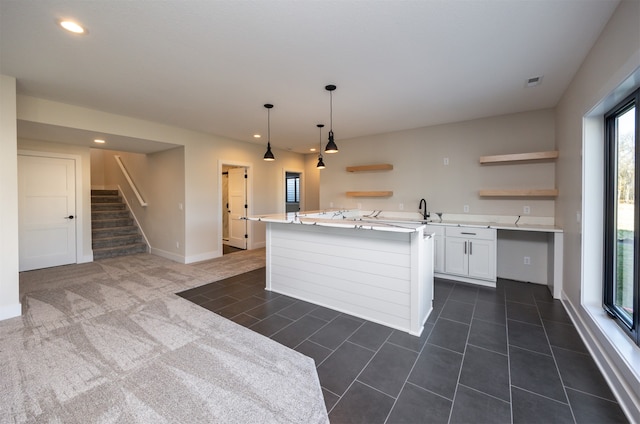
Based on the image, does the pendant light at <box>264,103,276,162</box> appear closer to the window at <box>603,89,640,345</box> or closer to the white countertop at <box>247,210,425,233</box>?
the white countertop at <box>247,210,425,233</box>

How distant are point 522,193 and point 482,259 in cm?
115

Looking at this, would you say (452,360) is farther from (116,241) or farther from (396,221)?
(116,241)

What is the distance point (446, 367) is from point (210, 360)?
Result: 1873 millimetres

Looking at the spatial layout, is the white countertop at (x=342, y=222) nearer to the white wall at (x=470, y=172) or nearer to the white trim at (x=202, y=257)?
the white wall at (x=470, y=172)

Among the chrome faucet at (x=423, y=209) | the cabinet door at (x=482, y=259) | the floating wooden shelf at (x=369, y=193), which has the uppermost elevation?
the floating wooden shelf at (x=369, y=193)

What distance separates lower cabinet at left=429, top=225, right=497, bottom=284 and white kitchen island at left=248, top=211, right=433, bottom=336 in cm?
117

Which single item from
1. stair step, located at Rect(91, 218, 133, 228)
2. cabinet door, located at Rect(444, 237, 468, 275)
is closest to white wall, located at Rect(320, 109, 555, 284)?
cabinet door, located at Rect(444, 237, 468, 275)

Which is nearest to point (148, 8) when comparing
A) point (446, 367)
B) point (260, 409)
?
point (260, 409)

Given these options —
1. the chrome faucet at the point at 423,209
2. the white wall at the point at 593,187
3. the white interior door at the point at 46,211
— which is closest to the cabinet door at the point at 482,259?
the white wall at the point at 593,187

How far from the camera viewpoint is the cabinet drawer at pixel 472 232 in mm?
3891

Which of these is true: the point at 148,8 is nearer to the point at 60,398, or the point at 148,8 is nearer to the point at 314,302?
the point at 60,398

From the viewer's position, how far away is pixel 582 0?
6.05 feet

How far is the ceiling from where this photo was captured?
194 cm

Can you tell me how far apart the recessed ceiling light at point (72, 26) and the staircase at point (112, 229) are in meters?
5.04
